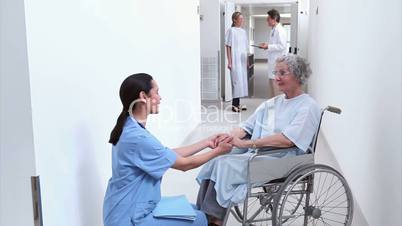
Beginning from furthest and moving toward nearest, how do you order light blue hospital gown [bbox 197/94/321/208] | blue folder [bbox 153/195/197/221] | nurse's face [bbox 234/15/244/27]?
nurse's face [bbox 234/15/244/27] → light blue hospital gown [bbox 197/94/321/208] → blue folder [bbox 153/195/197/221]

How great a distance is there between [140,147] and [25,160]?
1.52 feet

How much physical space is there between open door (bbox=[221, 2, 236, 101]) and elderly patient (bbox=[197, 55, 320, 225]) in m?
5.05

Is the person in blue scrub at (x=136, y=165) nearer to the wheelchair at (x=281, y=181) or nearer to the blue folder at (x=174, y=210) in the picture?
the blue folder at (x=174, y=210)

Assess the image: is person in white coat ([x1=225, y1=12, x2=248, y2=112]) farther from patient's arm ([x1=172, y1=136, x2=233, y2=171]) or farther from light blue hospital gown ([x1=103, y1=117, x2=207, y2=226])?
light blue hospital gown ([x1=103, y1=117, x2=207, y2=226])

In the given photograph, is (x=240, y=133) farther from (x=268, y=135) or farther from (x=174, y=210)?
(x=174, y=210)

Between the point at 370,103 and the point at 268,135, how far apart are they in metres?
0.73

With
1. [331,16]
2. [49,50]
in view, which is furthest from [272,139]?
[331,16]

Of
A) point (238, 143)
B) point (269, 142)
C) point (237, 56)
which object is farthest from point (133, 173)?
point (237, 56)

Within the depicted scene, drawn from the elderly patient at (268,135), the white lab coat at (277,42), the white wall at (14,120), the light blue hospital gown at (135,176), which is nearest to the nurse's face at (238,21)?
the white lab coat at (277,42)

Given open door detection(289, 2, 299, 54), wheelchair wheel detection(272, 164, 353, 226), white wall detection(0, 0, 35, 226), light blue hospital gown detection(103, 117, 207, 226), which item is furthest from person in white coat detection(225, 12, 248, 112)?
white wall detection(0, 0, 35, 226)

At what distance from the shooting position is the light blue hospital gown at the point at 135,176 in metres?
1.80

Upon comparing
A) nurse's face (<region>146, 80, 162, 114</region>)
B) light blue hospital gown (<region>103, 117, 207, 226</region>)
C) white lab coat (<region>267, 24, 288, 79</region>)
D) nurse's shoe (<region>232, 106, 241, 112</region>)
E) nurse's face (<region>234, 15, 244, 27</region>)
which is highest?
nurse's face (<region>234, 15, 244, 27</region>)

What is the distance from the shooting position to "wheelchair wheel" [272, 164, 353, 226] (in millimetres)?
→ 2098

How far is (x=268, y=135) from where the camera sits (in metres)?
2.38
